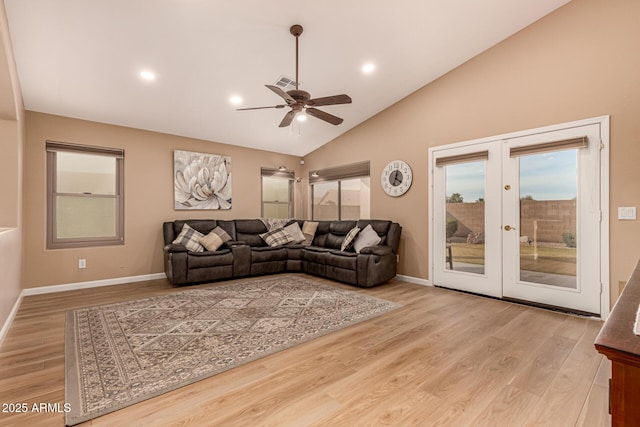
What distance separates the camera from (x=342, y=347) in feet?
8.36

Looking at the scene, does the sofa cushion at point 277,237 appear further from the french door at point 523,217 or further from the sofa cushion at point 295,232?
the french door at point 523,217

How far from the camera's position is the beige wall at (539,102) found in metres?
3.07

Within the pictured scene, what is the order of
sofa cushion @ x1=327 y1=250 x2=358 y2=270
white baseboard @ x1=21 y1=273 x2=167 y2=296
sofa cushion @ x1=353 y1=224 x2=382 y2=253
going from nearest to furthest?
white baseboard @ x1=21 y1=273 x2=167 y2=296 → sofa cushion @ x1=327 y1=250 x2=358 y2=270 → sofa cushion @ x1=353 y1=224 x2=382 y2=253

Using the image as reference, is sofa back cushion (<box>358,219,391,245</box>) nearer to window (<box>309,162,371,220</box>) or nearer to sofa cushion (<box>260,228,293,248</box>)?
window (<box>309,162,371,220</box>)

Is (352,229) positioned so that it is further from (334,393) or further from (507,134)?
(334,393)

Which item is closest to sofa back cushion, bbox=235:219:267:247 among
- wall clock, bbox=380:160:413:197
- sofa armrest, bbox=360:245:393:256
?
sofa armrest, bbox=360:245:393:256

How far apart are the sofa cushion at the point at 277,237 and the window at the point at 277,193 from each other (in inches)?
32.5

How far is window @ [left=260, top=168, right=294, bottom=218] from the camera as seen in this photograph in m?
6.75

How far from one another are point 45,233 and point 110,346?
2.95 metres

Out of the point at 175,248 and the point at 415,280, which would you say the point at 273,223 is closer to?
the point at 175,248

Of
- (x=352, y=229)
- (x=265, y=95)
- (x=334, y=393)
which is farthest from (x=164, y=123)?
(x=334, y=393)

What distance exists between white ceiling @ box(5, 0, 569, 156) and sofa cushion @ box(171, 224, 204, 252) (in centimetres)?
186

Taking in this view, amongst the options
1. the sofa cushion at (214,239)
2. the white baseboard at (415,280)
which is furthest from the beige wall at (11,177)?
the white baseboard at (415,280)

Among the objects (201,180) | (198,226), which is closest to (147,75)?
(201,180)
